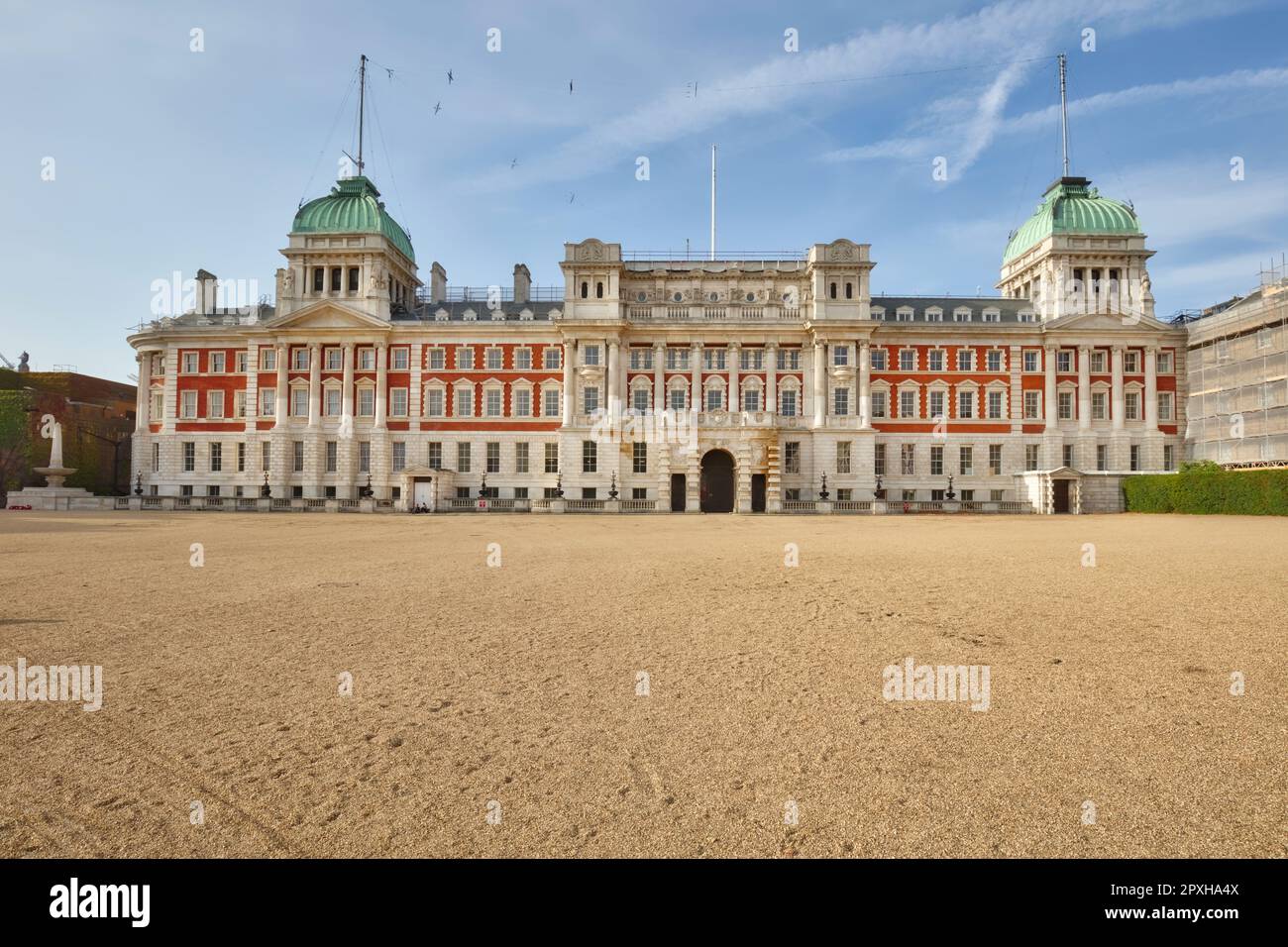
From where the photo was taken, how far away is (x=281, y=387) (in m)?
49.2

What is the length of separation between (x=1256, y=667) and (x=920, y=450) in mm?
43817

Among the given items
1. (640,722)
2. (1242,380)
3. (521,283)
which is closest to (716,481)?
(521,283)

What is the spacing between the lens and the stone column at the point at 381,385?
1922 inches

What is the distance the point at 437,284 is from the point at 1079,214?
52.7 m

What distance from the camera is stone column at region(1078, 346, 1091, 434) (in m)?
48.2

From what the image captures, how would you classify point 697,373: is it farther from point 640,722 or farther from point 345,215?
point 640,722

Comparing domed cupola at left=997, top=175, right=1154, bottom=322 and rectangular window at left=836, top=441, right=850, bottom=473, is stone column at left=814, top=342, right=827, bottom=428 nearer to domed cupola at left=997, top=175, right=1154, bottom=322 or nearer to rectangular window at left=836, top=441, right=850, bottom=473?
rectangular window at left=836, top=441, right=850, bottom=473

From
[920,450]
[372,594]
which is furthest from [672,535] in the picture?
[920,450]

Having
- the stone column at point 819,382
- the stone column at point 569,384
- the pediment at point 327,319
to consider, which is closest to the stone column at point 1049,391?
the stone column at point 819,382

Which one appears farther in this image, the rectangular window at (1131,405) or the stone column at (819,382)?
the rectangular window at (1131,405)

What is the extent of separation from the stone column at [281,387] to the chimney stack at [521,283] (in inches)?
717

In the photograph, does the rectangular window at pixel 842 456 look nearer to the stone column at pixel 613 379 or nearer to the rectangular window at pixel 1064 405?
the stone column at pixel 613 379

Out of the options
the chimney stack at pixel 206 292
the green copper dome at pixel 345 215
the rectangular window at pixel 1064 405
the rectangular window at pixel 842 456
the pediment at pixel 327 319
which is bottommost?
the rectangular window at pixel 842 456
